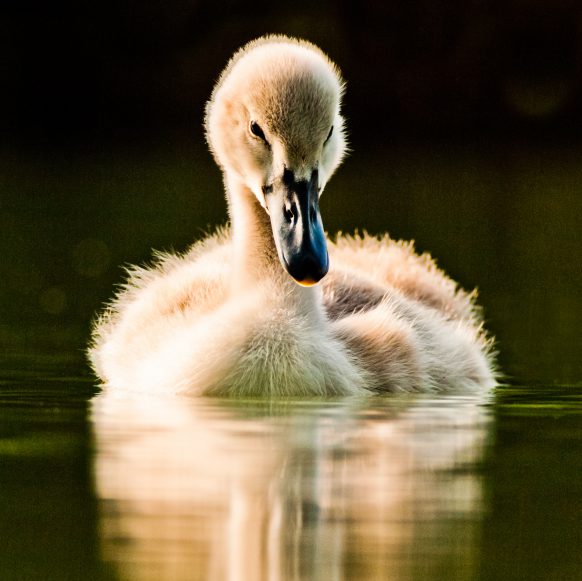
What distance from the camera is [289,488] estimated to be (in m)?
5.63

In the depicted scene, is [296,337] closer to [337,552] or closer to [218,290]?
[218,290]

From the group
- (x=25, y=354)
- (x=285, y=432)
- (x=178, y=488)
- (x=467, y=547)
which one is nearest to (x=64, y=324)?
(x=25, y=354)

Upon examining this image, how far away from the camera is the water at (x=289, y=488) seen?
4.71 meters

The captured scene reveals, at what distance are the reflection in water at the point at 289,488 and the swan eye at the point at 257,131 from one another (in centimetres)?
114

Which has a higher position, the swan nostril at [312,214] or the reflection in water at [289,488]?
the swan nostril at [312,214]

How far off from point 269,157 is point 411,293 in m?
1.70

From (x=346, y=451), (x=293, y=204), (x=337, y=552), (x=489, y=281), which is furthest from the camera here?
(x=489, y=281)

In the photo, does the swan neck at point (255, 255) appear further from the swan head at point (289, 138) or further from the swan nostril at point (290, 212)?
the swan nostril at point (290, 212)

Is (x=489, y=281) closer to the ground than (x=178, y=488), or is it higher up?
higher up

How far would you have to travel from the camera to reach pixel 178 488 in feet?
18.4

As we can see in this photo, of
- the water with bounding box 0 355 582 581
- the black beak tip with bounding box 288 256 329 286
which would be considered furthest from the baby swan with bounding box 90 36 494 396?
the water with bounding box 0 355 582 581

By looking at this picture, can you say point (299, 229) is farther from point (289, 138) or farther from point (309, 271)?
point (289, 138)

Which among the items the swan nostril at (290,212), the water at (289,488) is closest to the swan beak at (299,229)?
the swan nostril at (290,212)

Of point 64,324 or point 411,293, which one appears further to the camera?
point 64,324
